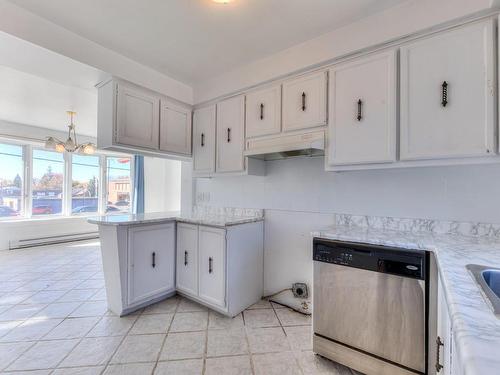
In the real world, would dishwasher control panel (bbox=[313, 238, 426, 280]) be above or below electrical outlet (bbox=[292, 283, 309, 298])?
above

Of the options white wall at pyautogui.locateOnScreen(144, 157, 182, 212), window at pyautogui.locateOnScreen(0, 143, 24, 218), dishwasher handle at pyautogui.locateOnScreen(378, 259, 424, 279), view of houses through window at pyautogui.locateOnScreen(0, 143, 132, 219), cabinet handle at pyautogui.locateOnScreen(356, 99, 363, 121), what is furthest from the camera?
white wall at pyautogui.locateOnScreen(144, 157, 182, 212)

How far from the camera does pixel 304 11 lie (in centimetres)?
174

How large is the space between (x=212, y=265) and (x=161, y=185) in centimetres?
423

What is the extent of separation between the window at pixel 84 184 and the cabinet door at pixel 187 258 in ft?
15.2

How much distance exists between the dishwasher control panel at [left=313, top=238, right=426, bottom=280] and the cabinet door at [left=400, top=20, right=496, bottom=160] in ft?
2.13

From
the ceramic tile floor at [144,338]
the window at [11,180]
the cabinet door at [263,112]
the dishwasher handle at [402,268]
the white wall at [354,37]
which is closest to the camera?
the dishwasher handle at [402,268]

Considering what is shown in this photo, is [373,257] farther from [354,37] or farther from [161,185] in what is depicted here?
[161,185]

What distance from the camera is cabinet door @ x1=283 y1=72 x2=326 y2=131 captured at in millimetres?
1995

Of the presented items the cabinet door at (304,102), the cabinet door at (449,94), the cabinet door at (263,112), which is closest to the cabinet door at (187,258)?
the cabinet door at (263,112)

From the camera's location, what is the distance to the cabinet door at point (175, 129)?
2.74 m

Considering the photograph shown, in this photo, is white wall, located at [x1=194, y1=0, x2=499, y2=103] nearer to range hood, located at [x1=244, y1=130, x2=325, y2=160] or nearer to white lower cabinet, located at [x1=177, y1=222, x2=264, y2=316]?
range hood, located at [x1=244, y1=130, x2=325, y2=160]

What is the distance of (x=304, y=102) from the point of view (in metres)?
2.09

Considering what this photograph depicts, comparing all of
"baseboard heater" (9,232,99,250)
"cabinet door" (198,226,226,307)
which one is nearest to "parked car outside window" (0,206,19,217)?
"baseboard heater" (9,232,99,250)

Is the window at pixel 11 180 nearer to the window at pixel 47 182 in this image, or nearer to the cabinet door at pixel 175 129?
the window at pixel 47 182
